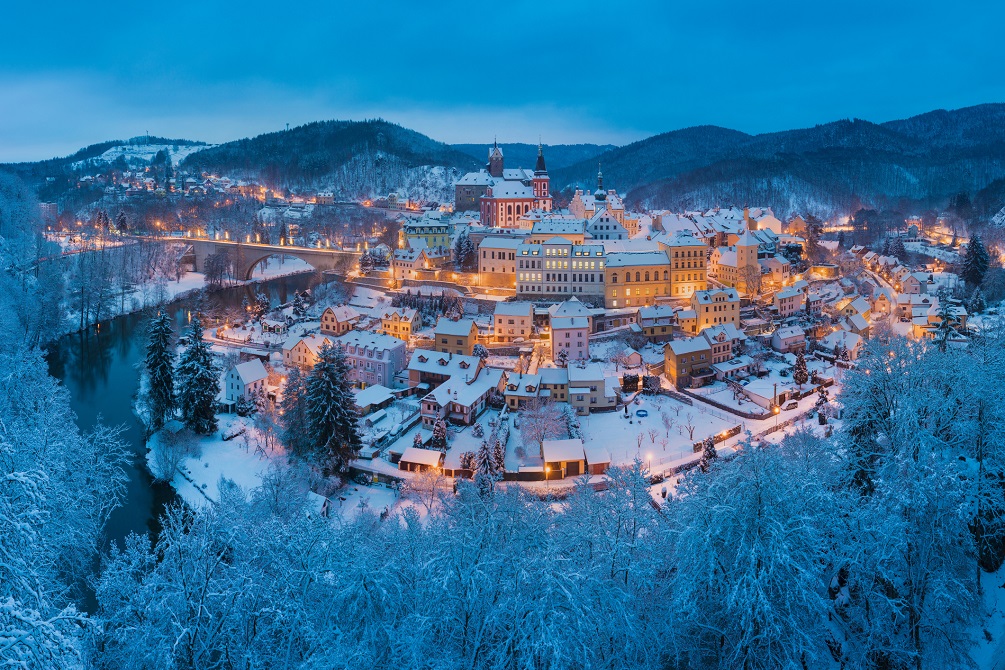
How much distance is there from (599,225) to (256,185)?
288ft

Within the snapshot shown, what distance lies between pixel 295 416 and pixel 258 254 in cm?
4057

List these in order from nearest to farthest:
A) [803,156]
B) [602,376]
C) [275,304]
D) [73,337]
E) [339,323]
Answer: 1. [602,376]
2. [339,323]
3. [73,337]
4. [275,304]
5. [803,156]

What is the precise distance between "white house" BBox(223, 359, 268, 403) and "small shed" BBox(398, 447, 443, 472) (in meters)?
9.90

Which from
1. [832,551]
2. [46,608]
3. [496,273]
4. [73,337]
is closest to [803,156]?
[496,273]

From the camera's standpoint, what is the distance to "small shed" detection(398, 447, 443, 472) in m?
23.1

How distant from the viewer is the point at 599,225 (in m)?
46.8

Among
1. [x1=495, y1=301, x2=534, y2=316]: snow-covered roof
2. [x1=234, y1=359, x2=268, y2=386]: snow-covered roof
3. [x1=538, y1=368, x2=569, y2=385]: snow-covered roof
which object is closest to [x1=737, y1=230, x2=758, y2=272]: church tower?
[x1=495, y1=301, x2=534, y2=316]: snow-covered roof

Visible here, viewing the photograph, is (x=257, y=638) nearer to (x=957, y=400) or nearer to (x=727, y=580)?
(x=727, y=580)

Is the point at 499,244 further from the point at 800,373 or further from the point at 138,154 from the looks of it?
the point at 138,154

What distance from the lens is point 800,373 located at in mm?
30250

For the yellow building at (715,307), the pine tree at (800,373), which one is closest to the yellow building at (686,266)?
the yellow building at (715,307)

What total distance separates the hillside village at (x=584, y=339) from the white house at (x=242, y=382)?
88 mm

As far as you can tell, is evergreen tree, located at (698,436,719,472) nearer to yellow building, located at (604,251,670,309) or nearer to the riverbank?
yellow building, located at (604,251,670,309)

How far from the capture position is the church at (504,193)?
57.8 m
